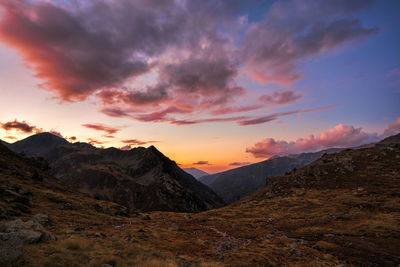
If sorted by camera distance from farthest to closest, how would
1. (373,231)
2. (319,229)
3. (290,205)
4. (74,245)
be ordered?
(290,205), (319,229), (373,231), (74,245)

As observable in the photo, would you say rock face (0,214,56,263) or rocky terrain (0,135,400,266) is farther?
rocky terrain (0,135,400,266)

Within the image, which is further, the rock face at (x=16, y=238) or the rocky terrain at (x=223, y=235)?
the rocky terrain at (x=223, y=235)

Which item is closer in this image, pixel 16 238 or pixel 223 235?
pixel 16 238

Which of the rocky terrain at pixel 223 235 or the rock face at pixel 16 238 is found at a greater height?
the rock face at pixel 16 238

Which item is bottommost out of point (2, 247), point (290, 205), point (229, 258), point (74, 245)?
point (290, 205)

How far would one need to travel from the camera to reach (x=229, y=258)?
708 inches

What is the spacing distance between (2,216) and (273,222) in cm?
4258

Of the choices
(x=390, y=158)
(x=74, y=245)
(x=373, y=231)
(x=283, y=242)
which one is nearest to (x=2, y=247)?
(x=74, y=245)

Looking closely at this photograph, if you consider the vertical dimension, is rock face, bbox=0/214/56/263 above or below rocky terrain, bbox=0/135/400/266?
above

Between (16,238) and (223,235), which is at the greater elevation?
(16,238)

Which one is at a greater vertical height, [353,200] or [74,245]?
[74,245]

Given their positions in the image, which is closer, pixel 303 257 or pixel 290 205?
pixel 303 257

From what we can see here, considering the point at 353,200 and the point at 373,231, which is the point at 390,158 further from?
the point at 373,231

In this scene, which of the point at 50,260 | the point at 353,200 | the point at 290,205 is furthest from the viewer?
the point at 290,205
